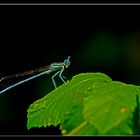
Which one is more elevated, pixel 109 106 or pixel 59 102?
pixel 109 106

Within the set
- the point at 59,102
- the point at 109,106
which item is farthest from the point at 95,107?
the point at 59,102

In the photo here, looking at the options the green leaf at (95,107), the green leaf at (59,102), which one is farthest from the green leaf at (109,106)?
the green leaf at (59,102)

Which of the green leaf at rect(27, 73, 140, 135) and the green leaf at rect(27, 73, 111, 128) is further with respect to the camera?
the green leaf at rect(27, 73, 111, 128)

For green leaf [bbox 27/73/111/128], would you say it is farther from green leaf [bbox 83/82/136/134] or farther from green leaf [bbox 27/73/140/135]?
green leaf [bbox 83/82/136/134]

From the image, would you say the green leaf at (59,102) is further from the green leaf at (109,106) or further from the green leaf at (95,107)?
the green leaf at (109,106)

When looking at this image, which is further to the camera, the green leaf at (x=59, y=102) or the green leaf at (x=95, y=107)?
the green leaf at (x=59, y=102)

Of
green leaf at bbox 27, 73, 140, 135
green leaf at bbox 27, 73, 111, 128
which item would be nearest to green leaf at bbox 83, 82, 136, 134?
green leaf at bbox 27, 73, 140, 135

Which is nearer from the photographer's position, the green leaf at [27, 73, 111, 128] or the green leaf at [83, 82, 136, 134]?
the green leaf at [83, 82, 136, 134]

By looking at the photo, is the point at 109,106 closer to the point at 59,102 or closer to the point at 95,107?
the point at 95,107

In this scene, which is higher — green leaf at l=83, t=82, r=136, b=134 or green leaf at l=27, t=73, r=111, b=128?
green leaf at l=83, t=82, r=136, b=134
